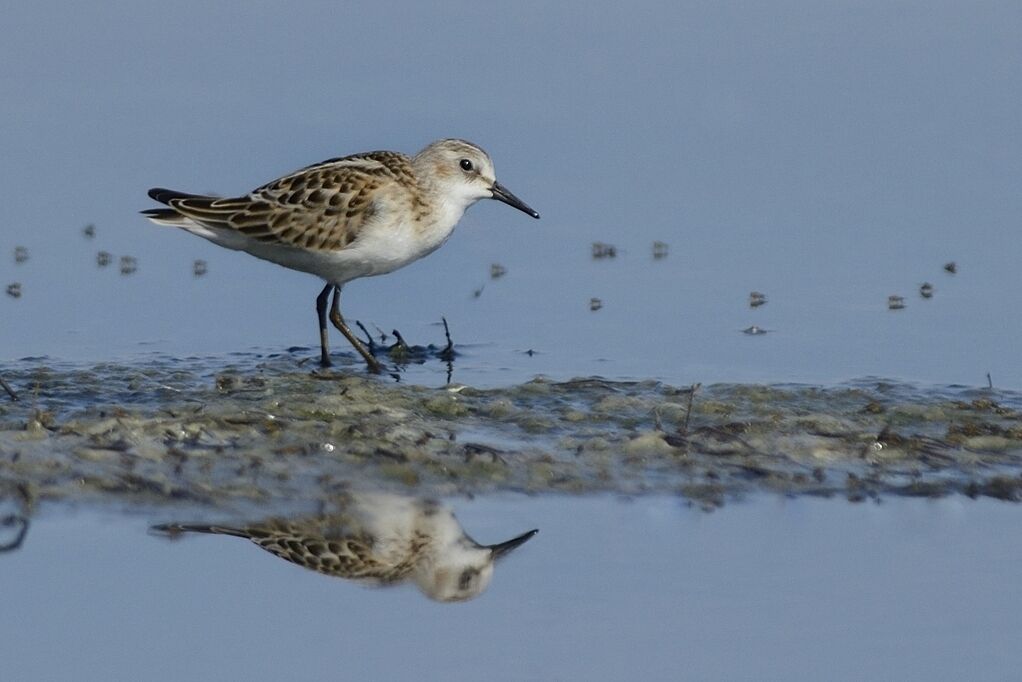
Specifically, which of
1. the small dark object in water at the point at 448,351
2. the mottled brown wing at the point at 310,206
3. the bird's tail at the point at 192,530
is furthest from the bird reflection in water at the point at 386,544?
the mottled brown wing at the point at 310,206

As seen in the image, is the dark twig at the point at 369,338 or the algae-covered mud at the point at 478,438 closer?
the algae-covered mud at the point at 478,438


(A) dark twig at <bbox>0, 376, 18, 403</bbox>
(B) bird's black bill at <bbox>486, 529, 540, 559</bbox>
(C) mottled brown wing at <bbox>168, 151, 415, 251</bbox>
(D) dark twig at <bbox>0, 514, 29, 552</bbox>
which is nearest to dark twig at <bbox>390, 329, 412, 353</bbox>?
(C) mottled brown wing at <bbox>168, 151, 415, 251</bbox>

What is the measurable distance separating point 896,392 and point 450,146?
12.1 feet

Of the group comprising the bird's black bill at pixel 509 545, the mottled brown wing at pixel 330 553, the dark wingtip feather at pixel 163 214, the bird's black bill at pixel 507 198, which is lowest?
the mottled brown wing at pixel 330 553

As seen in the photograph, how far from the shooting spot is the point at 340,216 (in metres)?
12.3

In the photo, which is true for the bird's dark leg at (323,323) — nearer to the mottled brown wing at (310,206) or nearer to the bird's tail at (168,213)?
the mottled brown wing at (310,206)

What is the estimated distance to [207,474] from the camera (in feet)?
30.6

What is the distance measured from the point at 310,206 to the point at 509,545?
14.9 ft

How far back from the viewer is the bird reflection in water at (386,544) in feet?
26.7

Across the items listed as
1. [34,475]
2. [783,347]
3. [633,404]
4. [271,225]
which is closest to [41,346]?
[271,225]

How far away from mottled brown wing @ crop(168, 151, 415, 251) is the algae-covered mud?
3.78 ft

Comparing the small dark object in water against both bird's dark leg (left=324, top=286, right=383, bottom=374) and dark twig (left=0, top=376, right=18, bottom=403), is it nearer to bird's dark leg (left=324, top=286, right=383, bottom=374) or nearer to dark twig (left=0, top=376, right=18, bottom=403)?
bird's dark leg (left=324, top=286, right=383, bottom=374)

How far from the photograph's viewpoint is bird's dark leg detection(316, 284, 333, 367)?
12391 mm

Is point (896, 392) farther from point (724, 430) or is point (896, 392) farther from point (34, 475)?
point (34, 475)
